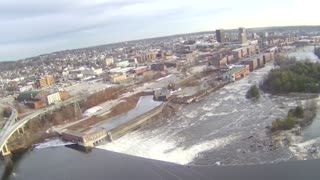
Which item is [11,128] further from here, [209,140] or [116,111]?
[209,140]

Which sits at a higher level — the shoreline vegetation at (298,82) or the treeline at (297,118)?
the shoreline vegetation at (298,82)

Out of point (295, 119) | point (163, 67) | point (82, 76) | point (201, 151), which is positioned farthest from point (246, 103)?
point (82, 76)

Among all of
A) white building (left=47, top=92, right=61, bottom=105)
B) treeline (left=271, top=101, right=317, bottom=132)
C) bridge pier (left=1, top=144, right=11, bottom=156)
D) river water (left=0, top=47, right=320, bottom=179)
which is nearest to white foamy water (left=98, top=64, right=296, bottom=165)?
river water (left=0, top=47, right=320, bottom=179)

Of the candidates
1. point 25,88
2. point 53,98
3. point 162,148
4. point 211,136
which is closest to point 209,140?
point 211,136

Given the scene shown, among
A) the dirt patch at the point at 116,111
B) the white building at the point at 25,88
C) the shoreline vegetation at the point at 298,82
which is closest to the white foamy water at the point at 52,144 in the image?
the dirt patch at the point at 116,111

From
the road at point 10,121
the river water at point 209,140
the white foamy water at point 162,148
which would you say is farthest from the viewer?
the road at point 10,121

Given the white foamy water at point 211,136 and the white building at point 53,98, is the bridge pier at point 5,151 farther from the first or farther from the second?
the white building at point 53,98

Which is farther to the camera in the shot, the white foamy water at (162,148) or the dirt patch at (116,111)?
the dirt patch at (116,111)

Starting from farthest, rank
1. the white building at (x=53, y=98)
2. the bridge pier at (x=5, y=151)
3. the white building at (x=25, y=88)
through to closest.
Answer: the white building at (x=25, y=88) < the white building at (x=53, y=98) < the bridge pier at (x=5, y=151)
